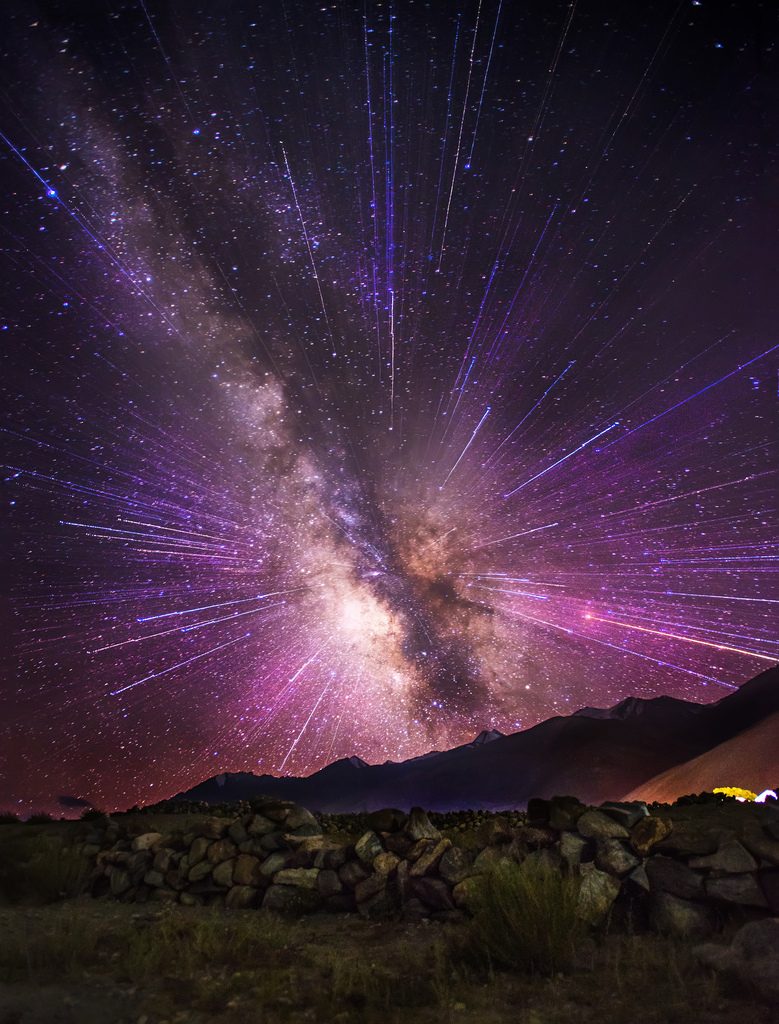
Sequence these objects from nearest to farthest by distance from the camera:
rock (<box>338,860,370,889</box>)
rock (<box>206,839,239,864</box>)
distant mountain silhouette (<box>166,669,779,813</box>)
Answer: rock (<box>338,860,370,889</box>) → rock (<box>206,839,239,864</box>) → distant mountain silhouette (<box>166,669,779,813</box>)

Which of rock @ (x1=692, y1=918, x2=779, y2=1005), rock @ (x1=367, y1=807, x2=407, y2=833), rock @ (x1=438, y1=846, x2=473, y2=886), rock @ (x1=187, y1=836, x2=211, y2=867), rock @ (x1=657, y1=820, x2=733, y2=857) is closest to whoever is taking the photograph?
rock @ (x1=692, y1=918, x2=779, y2=1005)

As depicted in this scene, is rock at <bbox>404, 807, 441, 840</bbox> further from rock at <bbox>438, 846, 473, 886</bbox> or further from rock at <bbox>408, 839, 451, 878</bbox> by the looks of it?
rock at <bbox>438, 846, 473, 886</bbox>

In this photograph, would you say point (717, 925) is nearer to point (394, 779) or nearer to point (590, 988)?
point (590, 988)

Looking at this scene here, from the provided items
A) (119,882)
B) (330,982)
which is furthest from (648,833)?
(119,882)

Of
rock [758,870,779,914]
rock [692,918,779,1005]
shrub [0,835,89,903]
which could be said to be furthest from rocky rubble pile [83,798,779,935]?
rock [692,918,779,1005]

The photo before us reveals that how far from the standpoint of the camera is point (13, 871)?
440 inches

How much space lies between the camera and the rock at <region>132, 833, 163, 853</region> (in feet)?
36.7

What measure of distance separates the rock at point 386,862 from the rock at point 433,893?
0.49 meters

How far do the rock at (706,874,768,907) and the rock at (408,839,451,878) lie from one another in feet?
10.6

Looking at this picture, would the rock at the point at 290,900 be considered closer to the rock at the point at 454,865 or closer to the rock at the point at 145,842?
the rock at the point at 454,865

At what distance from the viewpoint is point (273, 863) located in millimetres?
9523

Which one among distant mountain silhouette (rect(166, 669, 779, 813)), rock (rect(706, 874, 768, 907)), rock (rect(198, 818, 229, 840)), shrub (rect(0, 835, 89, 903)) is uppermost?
rock (rect(706, 874, 768, 907))

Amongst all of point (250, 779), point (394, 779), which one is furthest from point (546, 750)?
point (250, 779)

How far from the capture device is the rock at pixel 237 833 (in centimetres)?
1030
